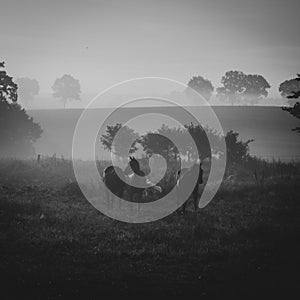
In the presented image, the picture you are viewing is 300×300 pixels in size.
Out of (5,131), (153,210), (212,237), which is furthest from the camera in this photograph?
(5,131)

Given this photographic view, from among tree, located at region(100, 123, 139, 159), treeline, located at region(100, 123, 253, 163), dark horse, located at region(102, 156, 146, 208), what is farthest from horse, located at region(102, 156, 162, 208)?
tree, located at region(100, 123, 139, 159)

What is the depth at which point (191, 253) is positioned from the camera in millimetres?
10000

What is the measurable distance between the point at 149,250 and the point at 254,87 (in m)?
105

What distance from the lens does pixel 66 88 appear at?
121 metres

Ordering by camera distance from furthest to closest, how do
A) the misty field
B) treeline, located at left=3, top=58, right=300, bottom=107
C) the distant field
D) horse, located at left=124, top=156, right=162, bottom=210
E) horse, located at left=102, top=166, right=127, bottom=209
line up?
treeline, located at left=3, top=58, right=300, bottom=107
the distant field
horse, located at left=102, top=166, right=127, bottom=209
horse, located at left=124, top=156, right=162, bottom=210
the misty field

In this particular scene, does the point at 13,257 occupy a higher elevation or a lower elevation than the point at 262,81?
lower

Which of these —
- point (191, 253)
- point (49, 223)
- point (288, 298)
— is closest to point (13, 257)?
point (49, 223)

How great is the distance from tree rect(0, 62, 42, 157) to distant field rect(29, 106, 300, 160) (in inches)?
728

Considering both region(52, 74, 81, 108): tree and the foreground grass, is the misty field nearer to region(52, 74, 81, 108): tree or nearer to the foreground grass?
the foreground grass

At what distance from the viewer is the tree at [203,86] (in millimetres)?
108250

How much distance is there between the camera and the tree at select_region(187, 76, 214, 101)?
10825 cm

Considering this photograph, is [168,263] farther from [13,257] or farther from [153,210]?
[153,210]

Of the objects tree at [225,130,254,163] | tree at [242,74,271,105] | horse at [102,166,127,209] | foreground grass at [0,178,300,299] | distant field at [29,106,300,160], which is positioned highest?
tree at [242,74,271,105]

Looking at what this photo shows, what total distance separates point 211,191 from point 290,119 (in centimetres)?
6985
